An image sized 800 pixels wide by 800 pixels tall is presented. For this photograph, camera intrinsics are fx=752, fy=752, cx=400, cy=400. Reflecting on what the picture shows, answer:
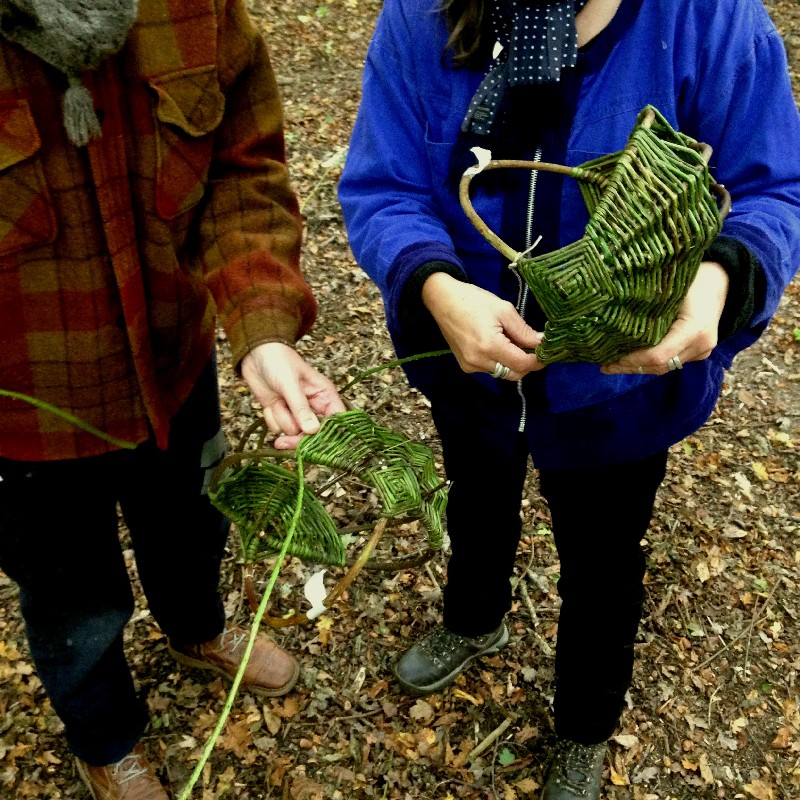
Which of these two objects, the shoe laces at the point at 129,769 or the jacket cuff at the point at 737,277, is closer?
the jacket cuff at the point at 737,277

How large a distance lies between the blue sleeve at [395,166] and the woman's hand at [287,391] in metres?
0.21

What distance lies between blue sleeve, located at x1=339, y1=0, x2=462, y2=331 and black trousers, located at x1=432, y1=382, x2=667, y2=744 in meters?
0.40

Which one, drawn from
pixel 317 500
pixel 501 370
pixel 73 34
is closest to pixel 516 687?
pixel 317 500

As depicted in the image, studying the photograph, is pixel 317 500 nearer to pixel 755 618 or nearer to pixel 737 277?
pixel 737 277

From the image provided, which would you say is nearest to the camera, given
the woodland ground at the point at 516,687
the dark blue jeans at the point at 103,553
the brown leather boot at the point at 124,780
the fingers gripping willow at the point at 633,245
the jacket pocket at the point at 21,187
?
the fingers gripping willow at the point at 633,245

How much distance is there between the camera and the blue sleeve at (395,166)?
1486mm

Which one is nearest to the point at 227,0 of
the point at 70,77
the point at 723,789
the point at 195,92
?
the point at 195,92

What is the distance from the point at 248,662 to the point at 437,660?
0.64 meters

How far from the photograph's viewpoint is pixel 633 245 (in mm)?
1032

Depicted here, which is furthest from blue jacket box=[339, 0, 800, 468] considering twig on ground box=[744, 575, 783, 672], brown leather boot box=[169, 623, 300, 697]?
twig on ground box=[744, 575, 783, 672]

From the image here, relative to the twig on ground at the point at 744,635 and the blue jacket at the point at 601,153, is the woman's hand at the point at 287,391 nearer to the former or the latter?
the blue jacket at the point at 601,153

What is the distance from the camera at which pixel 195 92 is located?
4.77ft

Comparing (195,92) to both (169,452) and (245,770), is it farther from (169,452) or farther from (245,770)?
(245,770)

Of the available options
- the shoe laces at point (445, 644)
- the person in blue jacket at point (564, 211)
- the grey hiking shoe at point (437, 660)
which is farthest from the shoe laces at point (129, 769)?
the person in blue jacket at point (564, 211)
